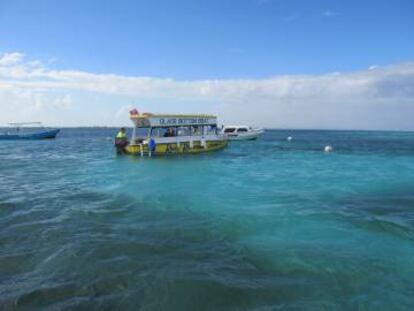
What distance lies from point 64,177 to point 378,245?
18923 mm

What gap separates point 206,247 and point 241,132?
59778mm

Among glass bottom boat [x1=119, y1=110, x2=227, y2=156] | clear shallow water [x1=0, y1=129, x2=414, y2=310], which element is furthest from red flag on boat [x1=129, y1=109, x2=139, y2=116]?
clear shallow water [x1=0, y1=129, x2=414, y2=310]

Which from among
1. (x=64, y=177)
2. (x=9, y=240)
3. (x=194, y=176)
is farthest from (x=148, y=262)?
(x=64, y=177)

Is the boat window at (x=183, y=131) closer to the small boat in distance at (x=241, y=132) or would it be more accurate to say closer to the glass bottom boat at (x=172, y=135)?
the glass bottom boat at (x=172, y=135)

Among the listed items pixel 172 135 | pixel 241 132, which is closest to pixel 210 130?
pixel 172 135

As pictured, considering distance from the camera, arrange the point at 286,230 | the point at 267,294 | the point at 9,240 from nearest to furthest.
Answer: the point at 267,294, the point at 9,240, the point at 286,230

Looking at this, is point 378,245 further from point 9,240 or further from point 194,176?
point 194,176

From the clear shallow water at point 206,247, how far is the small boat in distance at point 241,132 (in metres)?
48.2

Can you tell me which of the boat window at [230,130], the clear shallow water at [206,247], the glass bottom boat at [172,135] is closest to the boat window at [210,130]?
the glass bottom boat at [172,135]

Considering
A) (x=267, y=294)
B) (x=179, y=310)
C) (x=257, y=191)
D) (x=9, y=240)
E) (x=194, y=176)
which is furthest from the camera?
(x=194, y=176)

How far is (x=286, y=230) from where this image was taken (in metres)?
11.9

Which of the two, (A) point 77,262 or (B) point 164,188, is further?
(B) point 164,188

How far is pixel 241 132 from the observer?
69.1 metres

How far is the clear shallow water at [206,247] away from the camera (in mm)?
7359
